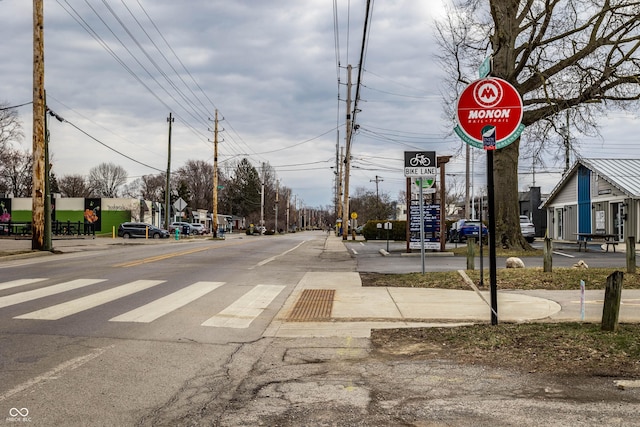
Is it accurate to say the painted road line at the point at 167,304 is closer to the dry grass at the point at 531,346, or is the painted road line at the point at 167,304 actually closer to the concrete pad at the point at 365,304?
the concrete pad at the point at 365,304

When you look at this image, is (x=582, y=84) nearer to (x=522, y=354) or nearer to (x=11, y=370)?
(x=522, y=354)

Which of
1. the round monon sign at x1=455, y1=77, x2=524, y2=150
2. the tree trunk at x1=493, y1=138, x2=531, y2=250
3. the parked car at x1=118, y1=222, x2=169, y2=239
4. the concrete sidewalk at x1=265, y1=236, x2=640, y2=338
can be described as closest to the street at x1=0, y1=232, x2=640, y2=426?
the concrete sidewalk at x1=265, y1=236, x2=640, y2=338

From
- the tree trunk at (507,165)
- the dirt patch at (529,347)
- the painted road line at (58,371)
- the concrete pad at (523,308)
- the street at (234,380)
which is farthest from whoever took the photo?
the tree trunk at (507,165)

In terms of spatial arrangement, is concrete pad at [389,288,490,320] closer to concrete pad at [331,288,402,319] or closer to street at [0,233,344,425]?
concrete pad at [331,288,402,319]

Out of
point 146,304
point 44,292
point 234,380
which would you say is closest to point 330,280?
point 146,304

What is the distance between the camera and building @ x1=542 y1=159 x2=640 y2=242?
30.5 metres

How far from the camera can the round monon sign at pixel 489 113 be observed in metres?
7.23

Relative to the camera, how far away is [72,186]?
10669 cm

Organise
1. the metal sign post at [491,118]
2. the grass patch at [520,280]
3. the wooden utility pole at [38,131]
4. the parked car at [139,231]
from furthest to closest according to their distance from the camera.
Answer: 1. the parked car at [139,231]
2. the wooden utility pole at [38,131]
3. the grass patch at [520,280]
4. the metal sign post at [491,118]

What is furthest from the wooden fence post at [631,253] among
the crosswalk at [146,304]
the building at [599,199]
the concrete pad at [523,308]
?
the building at [599,199]

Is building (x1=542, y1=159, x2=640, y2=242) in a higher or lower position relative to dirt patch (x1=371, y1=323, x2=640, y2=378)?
higher

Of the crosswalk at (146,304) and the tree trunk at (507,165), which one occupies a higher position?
the tree trunk at (507,165)

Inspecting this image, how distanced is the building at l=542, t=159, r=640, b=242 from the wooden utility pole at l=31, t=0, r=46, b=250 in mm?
25390

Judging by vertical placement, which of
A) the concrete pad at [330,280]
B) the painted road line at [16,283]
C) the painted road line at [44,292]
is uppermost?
the painted road line at [16,283]
